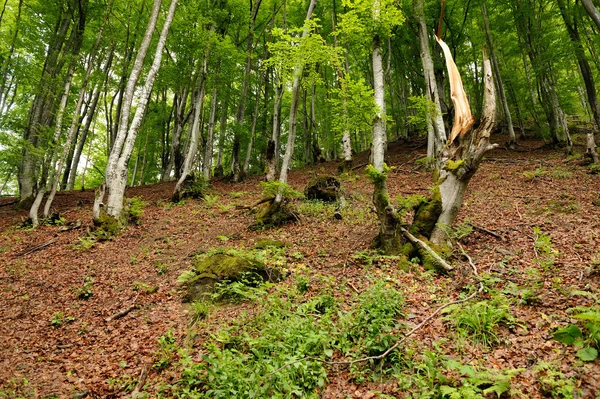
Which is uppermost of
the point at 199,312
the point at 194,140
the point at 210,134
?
the point at 210,134

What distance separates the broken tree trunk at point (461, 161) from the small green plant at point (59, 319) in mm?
7130

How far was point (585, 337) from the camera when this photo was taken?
3494 mm

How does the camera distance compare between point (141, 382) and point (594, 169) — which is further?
point (594, 169)

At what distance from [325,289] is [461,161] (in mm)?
3830

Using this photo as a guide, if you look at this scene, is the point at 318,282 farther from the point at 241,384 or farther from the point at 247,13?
the point at 247,13

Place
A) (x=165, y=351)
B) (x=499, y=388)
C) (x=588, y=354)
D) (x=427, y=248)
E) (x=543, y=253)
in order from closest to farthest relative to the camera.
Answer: (x=499, y=388) < (x=588, y=354) < (x=165, y=351) < (x=543, y=253) < (x=427, y=248)

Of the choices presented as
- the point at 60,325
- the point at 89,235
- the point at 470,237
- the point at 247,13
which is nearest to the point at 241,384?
the point at 60,325

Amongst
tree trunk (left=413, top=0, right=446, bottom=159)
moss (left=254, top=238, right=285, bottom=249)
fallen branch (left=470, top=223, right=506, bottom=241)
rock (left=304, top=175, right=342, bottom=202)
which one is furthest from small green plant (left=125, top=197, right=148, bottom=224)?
tree trunk (left=413, top=0, right=446, bottom=159)

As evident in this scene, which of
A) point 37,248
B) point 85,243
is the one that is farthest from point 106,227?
point 37,248

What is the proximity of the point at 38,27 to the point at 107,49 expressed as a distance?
9.11ft

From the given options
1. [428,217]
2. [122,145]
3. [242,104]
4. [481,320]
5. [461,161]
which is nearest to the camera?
[481,320]

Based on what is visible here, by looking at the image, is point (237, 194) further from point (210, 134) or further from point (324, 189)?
point (210, 134)

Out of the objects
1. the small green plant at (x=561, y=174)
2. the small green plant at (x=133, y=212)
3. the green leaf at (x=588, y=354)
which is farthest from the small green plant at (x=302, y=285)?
the small green plant at (x=561, y=174)

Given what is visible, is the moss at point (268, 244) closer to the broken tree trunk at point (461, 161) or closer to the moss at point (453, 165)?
the broken tree trunk at point (461, 161)
